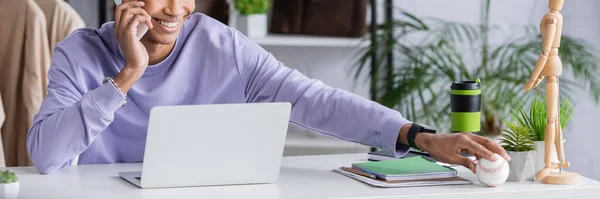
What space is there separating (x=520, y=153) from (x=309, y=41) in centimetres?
214

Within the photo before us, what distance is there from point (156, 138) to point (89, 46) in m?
0.57

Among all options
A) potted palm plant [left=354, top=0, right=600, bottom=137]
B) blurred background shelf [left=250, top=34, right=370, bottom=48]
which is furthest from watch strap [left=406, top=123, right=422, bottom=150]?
blurred background shelf [left=250, top=34, right=370, bottom=48]

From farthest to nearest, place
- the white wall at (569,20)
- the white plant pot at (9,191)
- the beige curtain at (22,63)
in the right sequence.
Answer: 1. the white wall at (569,20)
2. the beige curtain at (22,63)
3. the white plant pot at (9,191)

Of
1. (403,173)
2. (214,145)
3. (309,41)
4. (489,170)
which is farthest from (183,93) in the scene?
(309,41)

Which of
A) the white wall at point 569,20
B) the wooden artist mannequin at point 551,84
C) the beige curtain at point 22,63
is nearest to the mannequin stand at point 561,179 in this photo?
the wooden artist mannequin at point 551,84

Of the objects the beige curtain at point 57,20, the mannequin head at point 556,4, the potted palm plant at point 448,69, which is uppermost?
the mannequin head at point 556,4

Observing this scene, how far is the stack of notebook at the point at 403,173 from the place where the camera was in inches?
67.9

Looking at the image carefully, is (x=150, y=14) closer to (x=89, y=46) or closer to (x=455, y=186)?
(x=89, y=46)

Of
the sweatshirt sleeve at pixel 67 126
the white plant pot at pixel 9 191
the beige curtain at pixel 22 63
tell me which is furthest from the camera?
the beige curtain at pixel 22 63

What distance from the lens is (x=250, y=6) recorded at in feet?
12.2

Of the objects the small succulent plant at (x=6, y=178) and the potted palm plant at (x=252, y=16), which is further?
the potted palm plant at (x=252, y=16)

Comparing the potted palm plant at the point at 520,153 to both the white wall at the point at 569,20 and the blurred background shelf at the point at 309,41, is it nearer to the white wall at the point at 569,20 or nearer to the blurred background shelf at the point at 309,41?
the blurred background shelf at the point at 309,41

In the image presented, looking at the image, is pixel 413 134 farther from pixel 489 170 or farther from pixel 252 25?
pixel 252 25

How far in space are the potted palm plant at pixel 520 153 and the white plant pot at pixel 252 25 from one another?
6.80 feet
